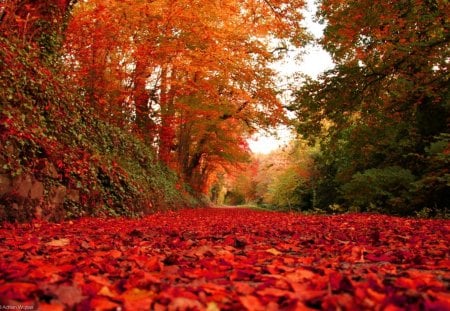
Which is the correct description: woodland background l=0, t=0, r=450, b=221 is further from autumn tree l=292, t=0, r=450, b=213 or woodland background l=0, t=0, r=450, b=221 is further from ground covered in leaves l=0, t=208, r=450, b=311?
ground covered in leaves l=0, t=208, r=450, b=311

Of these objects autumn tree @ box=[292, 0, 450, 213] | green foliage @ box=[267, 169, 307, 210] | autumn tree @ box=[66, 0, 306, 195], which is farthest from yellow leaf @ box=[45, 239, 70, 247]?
green foliage @ box=[267, 169, 307, 210]

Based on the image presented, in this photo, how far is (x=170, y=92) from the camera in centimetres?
1739

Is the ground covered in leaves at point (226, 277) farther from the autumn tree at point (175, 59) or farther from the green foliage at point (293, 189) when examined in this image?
the green foliage at point (293, 189)

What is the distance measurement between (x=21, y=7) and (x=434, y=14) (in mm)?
7732

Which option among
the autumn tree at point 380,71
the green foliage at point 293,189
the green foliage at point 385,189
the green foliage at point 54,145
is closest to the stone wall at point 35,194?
the green foliage at point 54,145

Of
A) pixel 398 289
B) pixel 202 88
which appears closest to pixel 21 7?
pixel 398 289

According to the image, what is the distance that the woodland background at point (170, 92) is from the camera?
670 cm

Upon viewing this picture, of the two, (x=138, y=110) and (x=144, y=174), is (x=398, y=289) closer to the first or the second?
(x=144, y=174)

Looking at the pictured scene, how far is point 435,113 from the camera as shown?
38.4 feet

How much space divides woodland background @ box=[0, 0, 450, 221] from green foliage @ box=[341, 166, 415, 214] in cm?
4

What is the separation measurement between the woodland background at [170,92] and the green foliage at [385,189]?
0.14 ft

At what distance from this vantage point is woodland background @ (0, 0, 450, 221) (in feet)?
22.0

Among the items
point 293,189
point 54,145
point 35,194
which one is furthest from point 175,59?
point 293,189

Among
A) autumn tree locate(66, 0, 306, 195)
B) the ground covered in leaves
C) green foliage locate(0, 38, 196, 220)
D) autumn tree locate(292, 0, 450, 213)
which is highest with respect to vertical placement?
autumn tree locate(66, 0, 306, 195)
